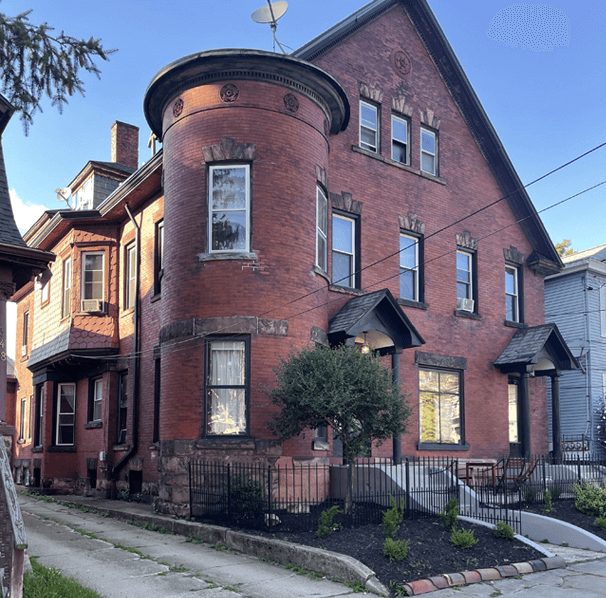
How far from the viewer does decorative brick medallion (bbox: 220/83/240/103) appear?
15.7m

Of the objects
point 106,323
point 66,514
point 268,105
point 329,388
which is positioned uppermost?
point 268,105

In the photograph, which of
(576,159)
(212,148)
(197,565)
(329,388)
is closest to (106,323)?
(212,148)

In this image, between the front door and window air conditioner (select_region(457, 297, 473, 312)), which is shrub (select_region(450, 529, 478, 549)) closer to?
window air conditioner (select_region(457, 297, 473, 312))

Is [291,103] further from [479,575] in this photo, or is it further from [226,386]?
[479,575]

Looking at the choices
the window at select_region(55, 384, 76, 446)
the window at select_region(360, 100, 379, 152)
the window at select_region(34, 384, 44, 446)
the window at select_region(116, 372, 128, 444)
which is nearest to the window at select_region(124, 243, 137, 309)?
the window at select_region(116, 372, 128, 444)

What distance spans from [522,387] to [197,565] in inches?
525

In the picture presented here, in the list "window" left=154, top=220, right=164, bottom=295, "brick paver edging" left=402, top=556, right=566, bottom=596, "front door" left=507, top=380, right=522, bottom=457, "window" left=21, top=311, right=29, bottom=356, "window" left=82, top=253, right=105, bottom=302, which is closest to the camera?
"brick paver edging" left=402, top=556, right=566, bottom=596

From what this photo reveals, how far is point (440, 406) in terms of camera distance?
64.0 ft

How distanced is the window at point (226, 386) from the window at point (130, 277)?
230 inches

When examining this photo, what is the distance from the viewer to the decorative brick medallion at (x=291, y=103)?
52.3ft

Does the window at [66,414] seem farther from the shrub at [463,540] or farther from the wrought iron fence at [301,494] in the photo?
the shrub at [463,540]

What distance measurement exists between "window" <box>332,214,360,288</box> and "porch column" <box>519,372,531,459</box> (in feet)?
21.2

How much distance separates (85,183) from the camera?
24641mm

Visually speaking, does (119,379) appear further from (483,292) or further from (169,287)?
(483,292)
